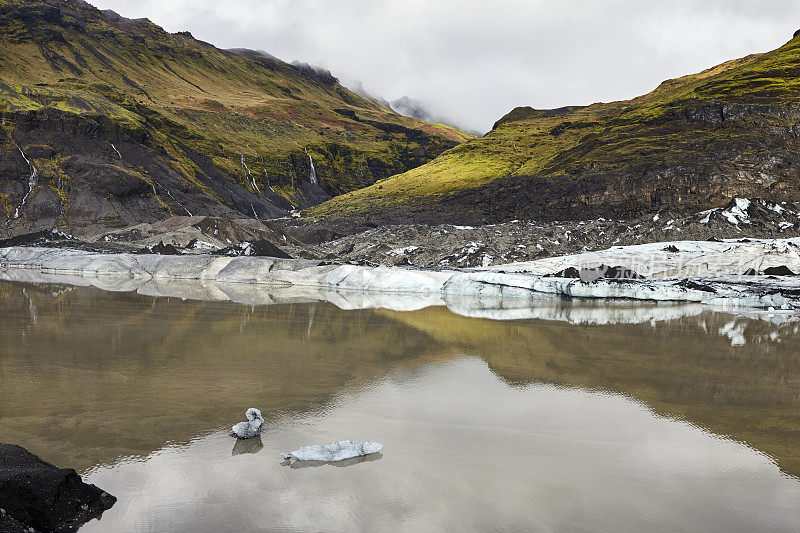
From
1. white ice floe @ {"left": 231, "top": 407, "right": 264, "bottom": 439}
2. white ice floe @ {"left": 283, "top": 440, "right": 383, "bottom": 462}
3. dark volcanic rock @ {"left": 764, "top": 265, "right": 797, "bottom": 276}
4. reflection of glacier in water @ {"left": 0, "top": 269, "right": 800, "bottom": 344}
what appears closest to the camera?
white ice floe @ {"left": 283, "top": 440, "right": 383, "bottom": 462}

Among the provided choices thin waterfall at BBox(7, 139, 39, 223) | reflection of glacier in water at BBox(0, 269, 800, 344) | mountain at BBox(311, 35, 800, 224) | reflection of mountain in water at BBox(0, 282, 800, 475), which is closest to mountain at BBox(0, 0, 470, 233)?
thin waterfall at BBox(7, 139, 39, 223)

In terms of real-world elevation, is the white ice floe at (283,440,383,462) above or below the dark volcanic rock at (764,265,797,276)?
below

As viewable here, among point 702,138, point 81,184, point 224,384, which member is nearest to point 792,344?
point 224,384

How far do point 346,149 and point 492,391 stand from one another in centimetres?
9986

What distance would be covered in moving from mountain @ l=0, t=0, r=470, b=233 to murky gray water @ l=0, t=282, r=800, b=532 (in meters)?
42.2

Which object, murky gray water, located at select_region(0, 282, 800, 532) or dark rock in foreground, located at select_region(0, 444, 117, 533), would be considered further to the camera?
murky gray water, located at select_region(0, 282, 800, 532)

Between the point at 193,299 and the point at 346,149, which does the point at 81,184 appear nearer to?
the point at 193,299

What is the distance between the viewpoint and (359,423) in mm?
5457

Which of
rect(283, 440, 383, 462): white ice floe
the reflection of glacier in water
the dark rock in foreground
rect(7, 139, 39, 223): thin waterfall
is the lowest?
the reflection of glacier in water

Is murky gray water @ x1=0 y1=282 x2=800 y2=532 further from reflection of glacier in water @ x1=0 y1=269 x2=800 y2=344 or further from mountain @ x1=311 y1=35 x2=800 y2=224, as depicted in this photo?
mountain @ x1=311 y1=35 x2=800 y2=224

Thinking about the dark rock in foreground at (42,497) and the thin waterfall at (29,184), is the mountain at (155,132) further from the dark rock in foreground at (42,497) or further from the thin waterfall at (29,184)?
the dark rock in foreground at (42,497)

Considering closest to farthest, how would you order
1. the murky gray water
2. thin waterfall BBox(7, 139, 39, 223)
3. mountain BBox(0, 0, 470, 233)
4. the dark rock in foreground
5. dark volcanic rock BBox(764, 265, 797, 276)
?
the dark rock in foreground < the murky gray water < dark volcanic rock BBox(764, 265, 797, 276) < thin waterfall BBox(7, 139, 39, 223) < mountain BBox(0, 0, 470, 233)

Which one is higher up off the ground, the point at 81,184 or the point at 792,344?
the point at 81,184

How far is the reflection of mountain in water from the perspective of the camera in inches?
209
